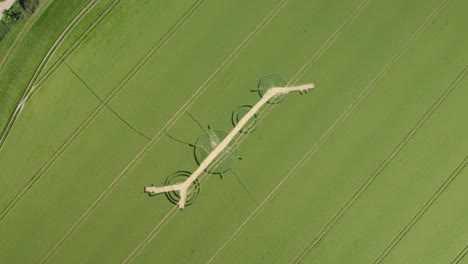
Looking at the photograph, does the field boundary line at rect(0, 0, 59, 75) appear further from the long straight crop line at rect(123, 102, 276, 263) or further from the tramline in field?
the long straight crop line at rect(123, 102, 276, 263)

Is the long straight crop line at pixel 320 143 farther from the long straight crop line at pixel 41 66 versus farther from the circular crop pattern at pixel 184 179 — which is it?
the long straight crop line at pixel 41 66

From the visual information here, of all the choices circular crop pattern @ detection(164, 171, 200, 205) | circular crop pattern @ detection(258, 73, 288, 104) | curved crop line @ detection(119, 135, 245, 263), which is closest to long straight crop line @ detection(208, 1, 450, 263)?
circular crop pattern @ detection(164, 171, 200, 205)

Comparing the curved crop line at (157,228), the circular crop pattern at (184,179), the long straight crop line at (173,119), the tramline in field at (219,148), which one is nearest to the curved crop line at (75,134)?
the long straight crop line at (173,119)

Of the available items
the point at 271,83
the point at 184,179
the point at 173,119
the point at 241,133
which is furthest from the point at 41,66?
the point at 271,83

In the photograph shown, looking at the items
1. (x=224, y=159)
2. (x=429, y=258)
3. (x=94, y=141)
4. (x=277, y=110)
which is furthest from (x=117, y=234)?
(x=429, y=258)

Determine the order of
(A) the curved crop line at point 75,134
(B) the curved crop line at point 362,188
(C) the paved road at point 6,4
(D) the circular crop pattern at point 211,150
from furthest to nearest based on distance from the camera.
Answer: (B) the curved crop line at point 362,188
(D) the circular crop pattern at point 211,150
(C) the paved road at point 6,4
(A) the curved crop line at point 75,134

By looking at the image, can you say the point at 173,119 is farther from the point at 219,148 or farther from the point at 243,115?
the point at 243,115
